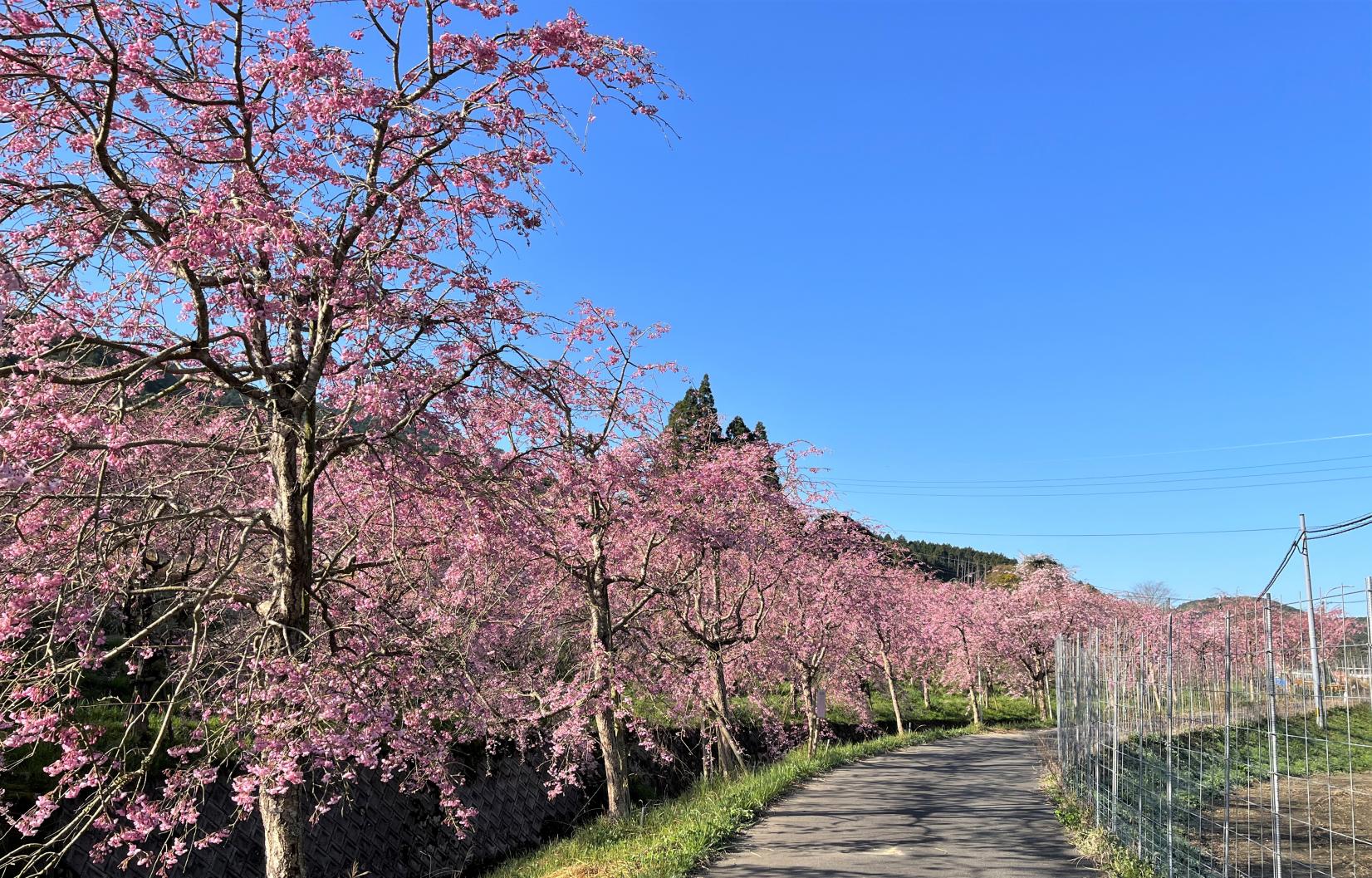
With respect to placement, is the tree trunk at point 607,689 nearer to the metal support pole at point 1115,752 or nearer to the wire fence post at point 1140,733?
the metal support pole at point 1115,752

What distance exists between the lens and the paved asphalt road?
8.46 meters

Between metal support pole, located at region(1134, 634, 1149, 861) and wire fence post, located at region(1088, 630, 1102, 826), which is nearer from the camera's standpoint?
metal support pole, located at region(1134, 634, 1149, 861)

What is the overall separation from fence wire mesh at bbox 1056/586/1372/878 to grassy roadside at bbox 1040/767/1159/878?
0.57 ft

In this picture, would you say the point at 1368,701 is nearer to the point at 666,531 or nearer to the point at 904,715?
the point at 666,531

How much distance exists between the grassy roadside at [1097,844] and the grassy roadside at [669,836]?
12.4 ft

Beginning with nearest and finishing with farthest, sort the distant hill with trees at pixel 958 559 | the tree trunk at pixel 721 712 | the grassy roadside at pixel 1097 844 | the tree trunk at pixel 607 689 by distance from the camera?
the grassy roadside at pixel 1097 844 < the tree trunk at pixel 607 689 < the tree trunk at pixel 721 712 < the distant hill with trees at pixel 958 559

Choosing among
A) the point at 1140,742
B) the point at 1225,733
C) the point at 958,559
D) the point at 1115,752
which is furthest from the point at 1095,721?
the point at 958,559

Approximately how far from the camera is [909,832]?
10375 mm

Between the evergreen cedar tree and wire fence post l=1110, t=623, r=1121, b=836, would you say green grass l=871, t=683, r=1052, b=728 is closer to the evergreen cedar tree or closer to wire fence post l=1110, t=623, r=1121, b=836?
wire fence post l=1110, t=623, r=1121, b=836

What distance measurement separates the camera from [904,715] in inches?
1384

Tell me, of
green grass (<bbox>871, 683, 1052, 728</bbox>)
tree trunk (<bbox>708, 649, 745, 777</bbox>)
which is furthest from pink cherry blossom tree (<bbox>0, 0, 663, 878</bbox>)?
green grass (<bbox>871, 683, 1052, 728</bbox>)

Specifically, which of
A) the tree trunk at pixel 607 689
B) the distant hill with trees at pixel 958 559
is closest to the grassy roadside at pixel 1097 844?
the tree trunk at pixel 607 689

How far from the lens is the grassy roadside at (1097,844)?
26.8ft

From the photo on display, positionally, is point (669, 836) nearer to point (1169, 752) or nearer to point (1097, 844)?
point (1097, 844)
